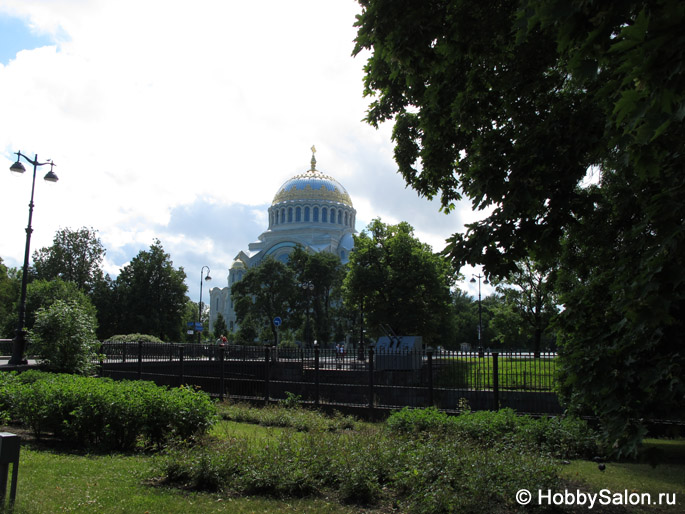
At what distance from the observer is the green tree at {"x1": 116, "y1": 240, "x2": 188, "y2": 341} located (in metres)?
47.4

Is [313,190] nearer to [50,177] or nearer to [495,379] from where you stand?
[50,177]

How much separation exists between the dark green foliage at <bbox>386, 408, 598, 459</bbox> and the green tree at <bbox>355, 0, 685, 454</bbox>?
28.4 inches

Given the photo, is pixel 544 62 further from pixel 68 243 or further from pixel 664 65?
pixel 68 243

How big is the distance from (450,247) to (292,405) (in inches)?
352

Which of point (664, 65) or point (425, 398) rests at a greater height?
point (664, 65)

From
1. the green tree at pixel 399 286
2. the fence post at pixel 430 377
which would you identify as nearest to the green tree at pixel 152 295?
the green tree at pixel 399 286

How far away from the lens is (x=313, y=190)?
80188 millimetres

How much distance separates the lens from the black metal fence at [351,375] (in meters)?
12.6

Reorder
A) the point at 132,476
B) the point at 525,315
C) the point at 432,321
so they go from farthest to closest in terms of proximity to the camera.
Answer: the point at 525,315 → the point at 432,321 → the point at 132,476

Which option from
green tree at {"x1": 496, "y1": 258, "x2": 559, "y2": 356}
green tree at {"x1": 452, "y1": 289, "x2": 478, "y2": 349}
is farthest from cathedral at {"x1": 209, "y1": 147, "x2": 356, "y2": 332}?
green tree at {"x1": 496, "y1": 258, "x2": 559, "y2": 356}

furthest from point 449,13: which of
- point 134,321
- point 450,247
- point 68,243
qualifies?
point 68,243

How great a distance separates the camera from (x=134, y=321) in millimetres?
47344

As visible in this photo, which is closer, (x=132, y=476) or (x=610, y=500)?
(x=610, y=500)

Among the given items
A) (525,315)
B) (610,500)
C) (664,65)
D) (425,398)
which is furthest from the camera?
(525,315)
